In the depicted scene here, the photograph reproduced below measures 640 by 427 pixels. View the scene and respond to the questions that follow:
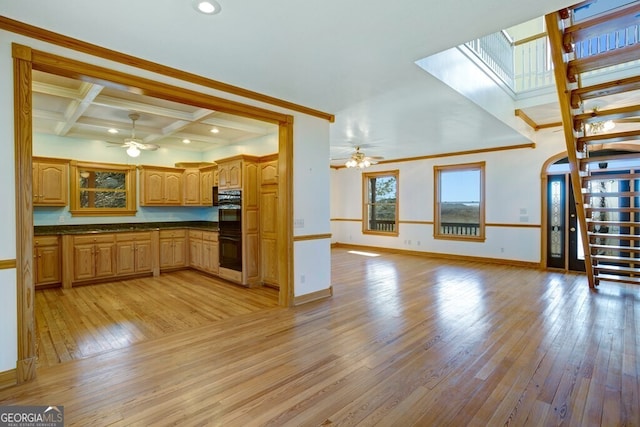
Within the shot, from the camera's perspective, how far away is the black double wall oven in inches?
216

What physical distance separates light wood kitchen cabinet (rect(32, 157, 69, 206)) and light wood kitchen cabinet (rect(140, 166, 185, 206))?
1269mm

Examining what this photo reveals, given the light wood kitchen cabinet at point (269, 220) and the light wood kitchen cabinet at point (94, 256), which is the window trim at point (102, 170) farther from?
the light wood kitchen cabinet at point (269, 220)

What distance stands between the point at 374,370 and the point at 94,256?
533cm

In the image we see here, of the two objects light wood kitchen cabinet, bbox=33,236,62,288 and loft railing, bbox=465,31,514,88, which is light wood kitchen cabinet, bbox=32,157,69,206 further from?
loft railing, bbox=465,31,514,88

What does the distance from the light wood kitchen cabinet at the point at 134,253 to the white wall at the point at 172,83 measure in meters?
3.53

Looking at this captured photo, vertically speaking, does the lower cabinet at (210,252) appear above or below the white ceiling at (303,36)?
below

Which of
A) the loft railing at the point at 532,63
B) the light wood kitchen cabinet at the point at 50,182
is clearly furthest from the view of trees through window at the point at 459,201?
the light wood kitchen cabinet at the point at 50,182

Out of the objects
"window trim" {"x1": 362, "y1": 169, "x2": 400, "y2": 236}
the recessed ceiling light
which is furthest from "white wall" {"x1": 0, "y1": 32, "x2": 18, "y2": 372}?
"window trim" {"x1": 362, "y1": 169, "x2": 400, "y2": 236}

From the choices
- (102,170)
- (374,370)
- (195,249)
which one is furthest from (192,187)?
(374,370)

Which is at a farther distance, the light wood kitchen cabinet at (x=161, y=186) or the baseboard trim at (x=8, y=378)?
the light wood kitchen cabinet at (x=161, y=186)

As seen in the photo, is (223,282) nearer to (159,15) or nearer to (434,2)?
(159,15)

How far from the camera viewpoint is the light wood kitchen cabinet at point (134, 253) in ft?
19.4

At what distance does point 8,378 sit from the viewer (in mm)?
2363

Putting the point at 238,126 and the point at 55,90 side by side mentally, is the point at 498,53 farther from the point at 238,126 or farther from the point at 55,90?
the point at 55,90
